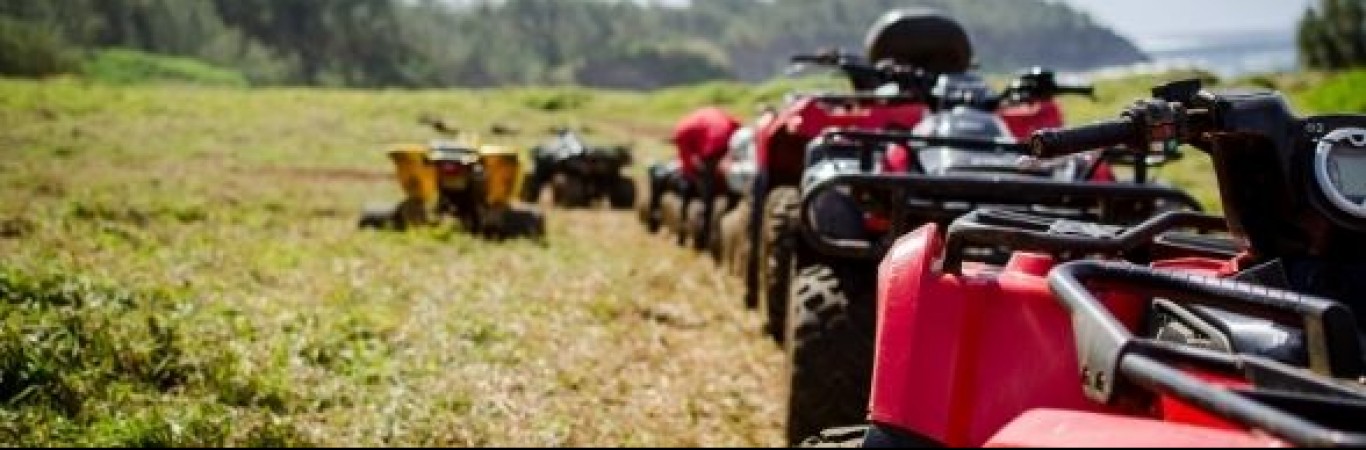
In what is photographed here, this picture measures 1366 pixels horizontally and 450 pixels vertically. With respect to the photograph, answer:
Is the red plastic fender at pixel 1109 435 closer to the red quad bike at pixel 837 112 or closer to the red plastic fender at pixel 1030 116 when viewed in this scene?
the red quad bike at pixel 837 112

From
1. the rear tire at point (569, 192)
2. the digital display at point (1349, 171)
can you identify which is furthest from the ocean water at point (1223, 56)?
the rear tire at point (569, 192)

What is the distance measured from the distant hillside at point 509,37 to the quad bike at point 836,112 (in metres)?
0.52

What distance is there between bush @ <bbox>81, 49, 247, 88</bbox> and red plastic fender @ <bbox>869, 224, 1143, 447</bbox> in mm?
16884

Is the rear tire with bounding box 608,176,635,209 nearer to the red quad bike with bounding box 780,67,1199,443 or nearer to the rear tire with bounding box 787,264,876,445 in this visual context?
the red quad bike with bounding box 780,67,1199,443

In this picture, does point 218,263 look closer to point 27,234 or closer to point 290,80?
point 27,234

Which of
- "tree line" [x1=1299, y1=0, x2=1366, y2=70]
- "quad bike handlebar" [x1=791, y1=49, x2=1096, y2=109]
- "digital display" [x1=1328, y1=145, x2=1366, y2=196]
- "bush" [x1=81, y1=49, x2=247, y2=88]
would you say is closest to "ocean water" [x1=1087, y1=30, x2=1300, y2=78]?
"quad bike handlebar" [x1=791, y1=49, x2=1096, y2=109]

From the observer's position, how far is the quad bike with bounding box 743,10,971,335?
6.89 m

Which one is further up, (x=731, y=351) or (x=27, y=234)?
(x=27, y=234)

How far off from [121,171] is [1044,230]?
882 cm

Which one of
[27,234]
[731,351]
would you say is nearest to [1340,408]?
[27,234]

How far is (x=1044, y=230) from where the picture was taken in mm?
2471

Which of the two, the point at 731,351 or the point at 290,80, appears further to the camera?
the point at 290,80

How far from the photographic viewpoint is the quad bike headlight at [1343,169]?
1948 mm

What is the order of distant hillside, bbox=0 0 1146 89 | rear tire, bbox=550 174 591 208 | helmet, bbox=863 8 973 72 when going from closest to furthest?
helmet, bbox=863 8 973 72 → distant hillside, bbox=0 0 1146 89 → rear tire, bbox=550 174 591 208
